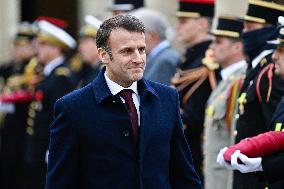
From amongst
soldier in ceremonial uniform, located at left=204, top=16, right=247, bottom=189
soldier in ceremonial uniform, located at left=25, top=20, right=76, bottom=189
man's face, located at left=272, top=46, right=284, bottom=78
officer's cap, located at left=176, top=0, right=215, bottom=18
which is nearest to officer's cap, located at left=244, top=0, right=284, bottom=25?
soldier in ceremonial uniform, located at left=204, top=16, right=247, bottom=189

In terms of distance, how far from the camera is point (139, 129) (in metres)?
5.38

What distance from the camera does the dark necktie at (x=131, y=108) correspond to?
5375 mm

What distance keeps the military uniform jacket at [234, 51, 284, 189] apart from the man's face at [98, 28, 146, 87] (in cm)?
194

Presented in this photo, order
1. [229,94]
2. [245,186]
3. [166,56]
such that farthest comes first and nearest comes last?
[166,56], [229,94], [245,186]

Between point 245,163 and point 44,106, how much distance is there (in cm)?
523

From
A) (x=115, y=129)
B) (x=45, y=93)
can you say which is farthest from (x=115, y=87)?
(x=45, y=93)

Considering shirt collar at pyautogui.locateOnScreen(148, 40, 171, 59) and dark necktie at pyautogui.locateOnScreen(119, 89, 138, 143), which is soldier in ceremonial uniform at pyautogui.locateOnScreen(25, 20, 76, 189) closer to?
shirt collar at pyautogui.locateOnScreen(148, 40, 171, 59)

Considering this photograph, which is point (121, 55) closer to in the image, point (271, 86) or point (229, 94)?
point (271, 86)

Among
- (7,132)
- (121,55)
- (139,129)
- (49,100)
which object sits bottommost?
(7,132)

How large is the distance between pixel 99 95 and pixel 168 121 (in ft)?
1.25

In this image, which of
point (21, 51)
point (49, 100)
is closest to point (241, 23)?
point (49, 100)

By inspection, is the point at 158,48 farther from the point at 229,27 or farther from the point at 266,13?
the point at 266,13

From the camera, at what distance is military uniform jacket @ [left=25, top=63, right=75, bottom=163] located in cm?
1071

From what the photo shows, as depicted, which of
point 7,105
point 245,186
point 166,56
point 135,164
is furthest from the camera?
point 7,105
